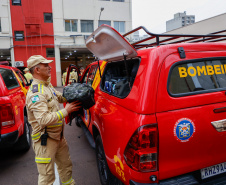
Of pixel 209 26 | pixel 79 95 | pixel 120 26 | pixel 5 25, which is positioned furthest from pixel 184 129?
pixel 120 26

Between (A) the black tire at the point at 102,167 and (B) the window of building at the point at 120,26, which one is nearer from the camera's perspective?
(A) the black tire at the point at 102,167

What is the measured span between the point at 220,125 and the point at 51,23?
20457 mm

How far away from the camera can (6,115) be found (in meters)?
2.90

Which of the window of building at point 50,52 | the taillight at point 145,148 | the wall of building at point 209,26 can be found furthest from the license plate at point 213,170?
the window of building at point 50,52

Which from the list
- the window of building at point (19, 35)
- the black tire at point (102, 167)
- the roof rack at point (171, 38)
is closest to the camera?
the roof rack at point (171, 38)

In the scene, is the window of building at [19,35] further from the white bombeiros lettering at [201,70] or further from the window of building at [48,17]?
the white bombeiros lettering at [201,70]

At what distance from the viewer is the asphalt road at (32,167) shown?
116 inches

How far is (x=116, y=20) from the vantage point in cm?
2078

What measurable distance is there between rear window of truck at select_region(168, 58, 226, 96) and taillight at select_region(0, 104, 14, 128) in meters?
2.54

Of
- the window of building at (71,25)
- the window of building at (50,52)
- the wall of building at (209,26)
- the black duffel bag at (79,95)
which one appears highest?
the window of building at (71,25)

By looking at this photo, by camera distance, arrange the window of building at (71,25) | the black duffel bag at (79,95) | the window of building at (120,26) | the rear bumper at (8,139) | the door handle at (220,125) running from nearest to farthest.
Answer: the door handle at (220,125), the black duffel bag at (79,95), the rear bumper at (8,139), the window of building at (71,25), the window of building at (120,26)

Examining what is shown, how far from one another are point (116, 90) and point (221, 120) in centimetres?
128

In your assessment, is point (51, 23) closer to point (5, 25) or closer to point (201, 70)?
point (5, 25)

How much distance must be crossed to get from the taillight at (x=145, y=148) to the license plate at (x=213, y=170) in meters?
0.51
